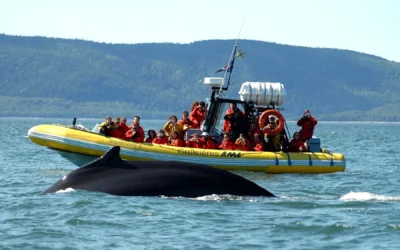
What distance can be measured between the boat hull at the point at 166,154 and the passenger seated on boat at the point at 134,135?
0.45m

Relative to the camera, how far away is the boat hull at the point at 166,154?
2620cm

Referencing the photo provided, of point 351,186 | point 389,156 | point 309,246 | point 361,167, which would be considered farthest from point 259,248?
point 389,156

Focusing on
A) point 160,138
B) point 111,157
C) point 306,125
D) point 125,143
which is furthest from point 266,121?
point 111,157

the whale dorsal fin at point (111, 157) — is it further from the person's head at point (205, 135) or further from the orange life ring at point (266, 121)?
the orange life ring at point (266, 121)

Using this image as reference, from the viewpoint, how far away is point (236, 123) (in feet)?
92.3

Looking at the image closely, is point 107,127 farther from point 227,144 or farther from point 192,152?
point 227,144

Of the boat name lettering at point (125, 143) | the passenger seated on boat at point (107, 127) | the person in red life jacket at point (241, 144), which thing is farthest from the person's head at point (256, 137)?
the passenger seated on boat at point (107, 127)

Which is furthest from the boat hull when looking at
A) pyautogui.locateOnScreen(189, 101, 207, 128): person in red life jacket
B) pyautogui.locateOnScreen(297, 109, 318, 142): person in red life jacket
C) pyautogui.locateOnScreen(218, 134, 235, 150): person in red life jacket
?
pyautogui.locateOnScreen(189, 101, 207, 128): person in red life jacket

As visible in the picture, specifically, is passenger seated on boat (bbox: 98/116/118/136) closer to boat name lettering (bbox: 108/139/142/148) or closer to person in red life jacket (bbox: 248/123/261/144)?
boat name lettering (bbox: 108/139/142/148)

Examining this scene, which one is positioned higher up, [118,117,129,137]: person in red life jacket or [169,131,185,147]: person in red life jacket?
[118,117,129,137]: person in red life jacket

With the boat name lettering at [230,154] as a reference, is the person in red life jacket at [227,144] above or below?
above

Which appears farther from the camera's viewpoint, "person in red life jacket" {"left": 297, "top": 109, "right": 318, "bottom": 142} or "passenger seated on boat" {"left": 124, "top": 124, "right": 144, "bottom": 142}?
"person in red life jacket" {"left": 297, "top": 109, "right": 318, "bottom": 142}

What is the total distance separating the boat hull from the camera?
26203 mm

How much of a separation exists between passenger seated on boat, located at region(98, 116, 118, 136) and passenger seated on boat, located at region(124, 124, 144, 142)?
50cm
